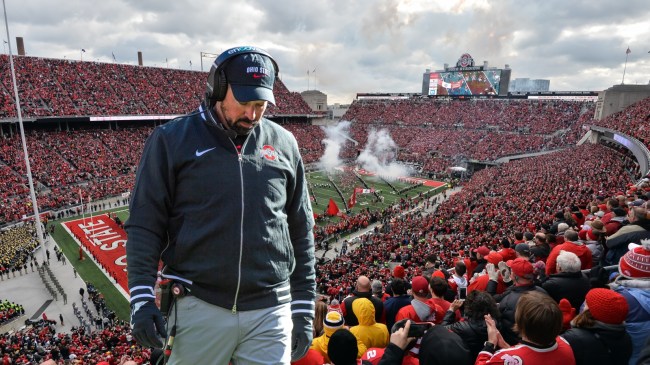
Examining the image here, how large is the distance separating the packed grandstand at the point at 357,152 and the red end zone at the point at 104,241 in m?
2.84

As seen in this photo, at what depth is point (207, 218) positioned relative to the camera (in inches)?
75.7

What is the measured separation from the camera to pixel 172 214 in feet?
6.51

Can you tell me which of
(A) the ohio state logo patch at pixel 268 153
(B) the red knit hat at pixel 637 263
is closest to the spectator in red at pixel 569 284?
(B) the red knit hat at pixel 637 263

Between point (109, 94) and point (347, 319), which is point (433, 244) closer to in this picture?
point (347, 319)

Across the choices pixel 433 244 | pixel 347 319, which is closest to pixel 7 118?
pixel 433 244

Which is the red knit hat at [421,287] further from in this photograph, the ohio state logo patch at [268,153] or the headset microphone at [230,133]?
the headset microphone at [230,133]

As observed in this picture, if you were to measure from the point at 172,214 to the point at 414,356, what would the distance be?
2.51 metres

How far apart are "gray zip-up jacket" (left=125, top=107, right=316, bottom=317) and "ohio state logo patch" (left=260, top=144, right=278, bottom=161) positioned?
0.03 metres

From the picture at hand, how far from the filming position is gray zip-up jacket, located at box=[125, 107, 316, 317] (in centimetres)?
189

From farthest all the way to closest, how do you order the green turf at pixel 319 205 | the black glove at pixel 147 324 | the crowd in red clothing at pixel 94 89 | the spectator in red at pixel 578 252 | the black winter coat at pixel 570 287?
the crowd in red clothing at pixel 94 89 → the green turf at pixel 319 205 → the spectator in red at pixel 578 252 → the black winter coat at pixel 570 287 → the black glove at pixel 147 324

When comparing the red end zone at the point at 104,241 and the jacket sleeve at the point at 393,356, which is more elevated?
the jacket sleeve at the point at 393,356

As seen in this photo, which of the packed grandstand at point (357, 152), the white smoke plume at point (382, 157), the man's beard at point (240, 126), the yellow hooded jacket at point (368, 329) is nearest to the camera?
the man's beard at point (240, 126)

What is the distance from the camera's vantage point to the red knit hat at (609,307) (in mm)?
3047

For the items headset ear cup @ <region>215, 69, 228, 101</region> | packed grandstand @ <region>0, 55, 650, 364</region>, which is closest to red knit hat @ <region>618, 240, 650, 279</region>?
packed grandstand @ <region>0, 55, 650, 364</region>
